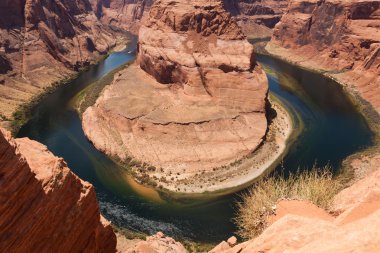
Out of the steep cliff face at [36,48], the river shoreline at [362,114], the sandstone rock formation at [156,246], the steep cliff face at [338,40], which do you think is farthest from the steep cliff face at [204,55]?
the sandstone rock formation at [156,246]

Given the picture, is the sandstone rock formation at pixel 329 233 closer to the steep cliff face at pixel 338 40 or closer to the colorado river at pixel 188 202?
the colorado river at pixel 188 202

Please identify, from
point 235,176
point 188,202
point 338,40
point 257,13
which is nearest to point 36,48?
point 188,202

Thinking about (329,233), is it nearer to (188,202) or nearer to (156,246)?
(156,246)

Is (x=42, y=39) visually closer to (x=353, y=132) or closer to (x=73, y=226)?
(x=353, y=132)

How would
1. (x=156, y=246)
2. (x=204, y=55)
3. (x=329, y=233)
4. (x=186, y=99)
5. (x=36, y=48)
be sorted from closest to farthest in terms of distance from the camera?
1. (x=329, y=233)
2. (x=156, y=246)
3. (x=186, y=99)
4. (x=204, y=55)
5. (x=36, y=48)

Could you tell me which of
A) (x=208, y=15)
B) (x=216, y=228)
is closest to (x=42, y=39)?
(x=208, y=15)

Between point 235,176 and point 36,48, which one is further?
→ point 36,48
